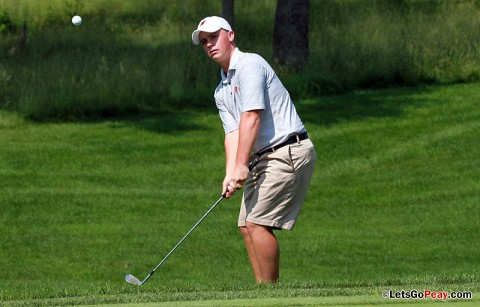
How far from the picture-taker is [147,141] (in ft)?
55.6

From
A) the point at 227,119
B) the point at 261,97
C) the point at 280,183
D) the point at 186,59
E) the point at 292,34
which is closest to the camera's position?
the point at 261,97

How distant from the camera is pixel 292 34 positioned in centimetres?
1931

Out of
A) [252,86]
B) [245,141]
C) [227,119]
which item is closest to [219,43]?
[252,86]

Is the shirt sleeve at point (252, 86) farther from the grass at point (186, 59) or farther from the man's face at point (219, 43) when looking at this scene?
the grass at point (186, 59)

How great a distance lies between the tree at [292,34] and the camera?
19328 millimetres

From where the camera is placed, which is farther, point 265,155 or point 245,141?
point 265,155

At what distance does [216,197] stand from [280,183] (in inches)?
296

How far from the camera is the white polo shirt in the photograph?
7004 millimetres

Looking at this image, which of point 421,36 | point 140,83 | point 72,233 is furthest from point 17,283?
point 421,36

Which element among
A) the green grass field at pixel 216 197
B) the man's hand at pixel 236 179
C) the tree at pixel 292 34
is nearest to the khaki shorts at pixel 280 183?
the man's hand at pixel 236 179

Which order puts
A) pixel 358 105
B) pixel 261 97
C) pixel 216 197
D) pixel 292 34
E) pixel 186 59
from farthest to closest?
pixel 186 59 → pixel 292 34 → pixel 358 105 → pixel 216 197 → pixel 261 97

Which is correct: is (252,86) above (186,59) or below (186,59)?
above

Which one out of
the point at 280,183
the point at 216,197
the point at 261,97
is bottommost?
the point at 216,197

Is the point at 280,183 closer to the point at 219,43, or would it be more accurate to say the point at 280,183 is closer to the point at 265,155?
the point at 265,155
